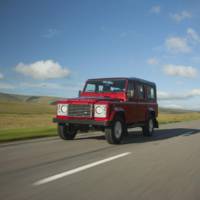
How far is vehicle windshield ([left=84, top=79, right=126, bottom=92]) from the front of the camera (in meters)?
11.2

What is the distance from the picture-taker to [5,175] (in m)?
5.14

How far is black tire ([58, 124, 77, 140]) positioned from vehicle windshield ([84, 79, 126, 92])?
1.92 metres

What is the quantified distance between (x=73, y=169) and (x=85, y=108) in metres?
4.33

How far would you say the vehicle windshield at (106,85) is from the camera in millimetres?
11250

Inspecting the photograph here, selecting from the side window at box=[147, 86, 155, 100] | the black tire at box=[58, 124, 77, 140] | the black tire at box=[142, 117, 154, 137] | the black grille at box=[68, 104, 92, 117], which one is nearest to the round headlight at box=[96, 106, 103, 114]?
the black grille at box=[68, 104, 92, 117]

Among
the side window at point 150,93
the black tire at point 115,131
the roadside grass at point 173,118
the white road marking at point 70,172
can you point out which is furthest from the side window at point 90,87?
the roadside grass at point 173,118

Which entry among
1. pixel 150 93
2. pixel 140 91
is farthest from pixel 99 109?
pixel 150 93

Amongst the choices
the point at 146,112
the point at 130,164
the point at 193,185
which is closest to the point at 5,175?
the point at 130,164

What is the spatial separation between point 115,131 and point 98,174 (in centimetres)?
455

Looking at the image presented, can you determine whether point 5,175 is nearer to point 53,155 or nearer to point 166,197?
point 53,155

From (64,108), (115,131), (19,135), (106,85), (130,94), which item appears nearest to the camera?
(115,131)

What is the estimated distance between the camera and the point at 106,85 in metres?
11.6

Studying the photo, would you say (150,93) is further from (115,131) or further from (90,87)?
(115,131)

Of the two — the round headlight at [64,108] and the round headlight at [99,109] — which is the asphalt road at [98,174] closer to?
the round headlight at [99,109]
